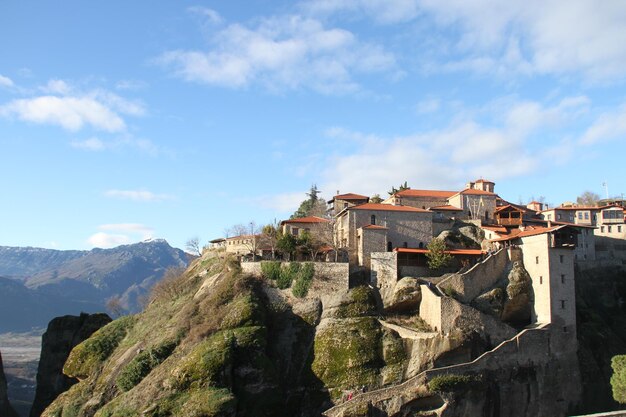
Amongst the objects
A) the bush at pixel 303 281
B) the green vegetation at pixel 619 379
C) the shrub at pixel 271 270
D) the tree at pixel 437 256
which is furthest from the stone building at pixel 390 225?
the green vegetation at pixel 619 379

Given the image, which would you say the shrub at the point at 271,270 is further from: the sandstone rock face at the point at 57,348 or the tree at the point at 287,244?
the sandstone rock face at the point at 57,348

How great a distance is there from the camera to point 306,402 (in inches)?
1863

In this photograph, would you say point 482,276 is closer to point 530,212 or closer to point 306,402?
point 306,402

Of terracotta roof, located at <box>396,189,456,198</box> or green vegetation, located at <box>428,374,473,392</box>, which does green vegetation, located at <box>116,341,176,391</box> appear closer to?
green vegetation, located at <box>428,374,473,392</box>

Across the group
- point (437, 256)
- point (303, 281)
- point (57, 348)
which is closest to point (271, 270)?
point (303, 281)

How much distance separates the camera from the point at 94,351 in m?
56.7

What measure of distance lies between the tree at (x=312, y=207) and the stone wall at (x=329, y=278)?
24.1 meters

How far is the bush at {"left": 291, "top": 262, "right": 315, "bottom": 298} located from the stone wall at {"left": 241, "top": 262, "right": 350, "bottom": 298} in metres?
0.39

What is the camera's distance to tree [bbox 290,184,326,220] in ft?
274

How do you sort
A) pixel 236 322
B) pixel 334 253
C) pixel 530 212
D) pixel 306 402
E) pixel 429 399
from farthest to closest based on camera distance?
pixel 530 212 → pixel 334 253 → pixel 236 322 → pixel 306 402 → pixel 429 399

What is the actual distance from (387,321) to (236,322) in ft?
44.5

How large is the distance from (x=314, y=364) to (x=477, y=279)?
55.2 feet

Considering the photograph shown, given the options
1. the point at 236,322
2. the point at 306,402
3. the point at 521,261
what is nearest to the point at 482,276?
→ the point at 521,261

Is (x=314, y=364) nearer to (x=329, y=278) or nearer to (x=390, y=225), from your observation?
(x=329, y=278)
